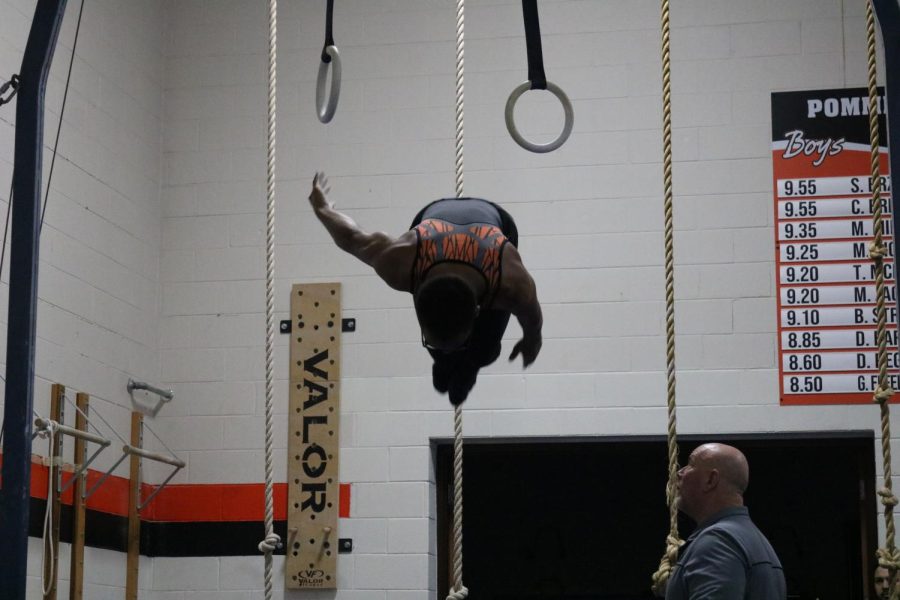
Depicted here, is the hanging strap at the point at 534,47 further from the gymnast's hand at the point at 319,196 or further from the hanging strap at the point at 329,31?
the gymnast's hand at the point at 319,196

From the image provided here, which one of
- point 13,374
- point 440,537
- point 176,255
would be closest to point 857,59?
point 440,537

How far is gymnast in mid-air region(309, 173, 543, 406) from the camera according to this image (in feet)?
11.6

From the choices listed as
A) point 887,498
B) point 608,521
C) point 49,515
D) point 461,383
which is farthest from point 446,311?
point 608,521

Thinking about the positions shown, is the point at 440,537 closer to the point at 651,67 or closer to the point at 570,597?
the point at 570,597

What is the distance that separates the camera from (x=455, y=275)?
3.60 metres

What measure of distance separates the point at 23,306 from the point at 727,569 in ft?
6.71

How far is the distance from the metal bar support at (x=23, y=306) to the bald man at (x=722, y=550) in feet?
5.63

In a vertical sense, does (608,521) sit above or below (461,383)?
below

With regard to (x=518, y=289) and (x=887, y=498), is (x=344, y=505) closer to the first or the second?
(x=518, y=289)

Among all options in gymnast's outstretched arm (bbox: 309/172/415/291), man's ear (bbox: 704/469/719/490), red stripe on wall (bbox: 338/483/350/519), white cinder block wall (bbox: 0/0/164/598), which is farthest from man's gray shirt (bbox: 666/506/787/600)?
white cinder block wall (bbox: 0/0/164/598)

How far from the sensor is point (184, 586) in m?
6.83

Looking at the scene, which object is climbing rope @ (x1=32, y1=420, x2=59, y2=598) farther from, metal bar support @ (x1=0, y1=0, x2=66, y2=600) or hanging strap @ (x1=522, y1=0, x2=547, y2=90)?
hanging strap @ (x1=522, y1=0, x2=547, y2=90)

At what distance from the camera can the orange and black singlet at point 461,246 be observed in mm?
3695

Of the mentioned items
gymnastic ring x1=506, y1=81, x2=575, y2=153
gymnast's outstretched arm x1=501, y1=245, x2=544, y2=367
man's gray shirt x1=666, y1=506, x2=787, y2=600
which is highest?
gymnastic ring x1=506, y1=81, x2=575, y2=153
